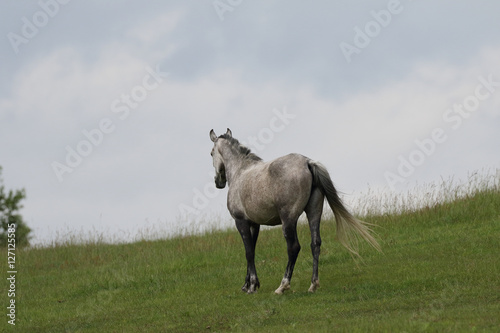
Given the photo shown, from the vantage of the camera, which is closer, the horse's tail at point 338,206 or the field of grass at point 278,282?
the field of grass at point 278,282

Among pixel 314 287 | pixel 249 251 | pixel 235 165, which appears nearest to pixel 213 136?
pixel 235 165

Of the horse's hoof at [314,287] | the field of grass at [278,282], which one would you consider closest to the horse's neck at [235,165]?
the field of grass at [278,282]

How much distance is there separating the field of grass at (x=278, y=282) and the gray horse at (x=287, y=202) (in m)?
0.95

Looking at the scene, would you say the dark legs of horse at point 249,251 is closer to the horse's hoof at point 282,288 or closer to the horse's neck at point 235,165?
the horse's hoof at point 282,288

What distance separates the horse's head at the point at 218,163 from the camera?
14516 mm

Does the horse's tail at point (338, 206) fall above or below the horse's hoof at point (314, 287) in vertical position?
above

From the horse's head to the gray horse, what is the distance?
91 centimetres

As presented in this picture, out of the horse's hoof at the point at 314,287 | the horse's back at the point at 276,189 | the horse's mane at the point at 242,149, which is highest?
the horse's mane at the point at 242,149

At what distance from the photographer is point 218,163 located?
1453 cm

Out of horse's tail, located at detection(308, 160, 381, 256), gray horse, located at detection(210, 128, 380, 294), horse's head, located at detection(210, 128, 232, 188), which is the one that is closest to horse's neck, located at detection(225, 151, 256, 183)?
gray horse, located at detection(210, 128, 380, 294)

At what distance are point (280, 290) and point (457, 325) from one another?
457cm

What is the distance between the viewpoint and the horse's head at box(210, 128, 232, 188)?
14516mm

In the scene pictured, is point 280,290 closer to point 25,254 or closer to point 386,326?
point 386,326

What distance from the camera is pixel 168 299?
1425cm
